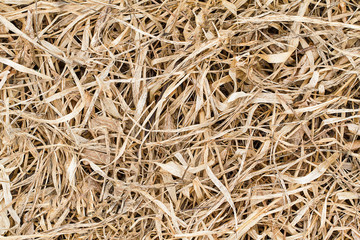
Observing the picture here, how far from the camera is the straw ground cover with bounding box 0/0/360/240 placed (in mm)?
959

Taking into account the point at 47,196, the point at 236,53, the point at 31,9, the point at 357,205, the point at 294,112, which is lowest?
the point at 357,205

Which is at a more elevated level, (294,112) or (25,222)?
(294,112)

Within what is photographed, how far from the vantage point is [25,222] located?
3.29 feet

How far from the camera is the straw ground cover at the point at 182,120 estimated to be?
0.96 meters

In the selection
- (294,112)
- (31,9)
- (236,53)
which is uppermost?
(31,9)

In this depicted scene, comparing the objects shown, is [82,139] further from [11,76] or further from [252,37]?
[252,37]

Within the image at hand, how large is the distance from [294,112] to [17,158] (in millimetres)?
693

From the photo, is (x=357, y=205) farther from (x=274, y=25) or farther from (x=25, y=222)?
(x=25, y=222)

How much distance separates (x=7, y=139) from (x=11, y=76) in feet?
0.54

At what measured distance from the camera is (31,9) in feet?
3.25

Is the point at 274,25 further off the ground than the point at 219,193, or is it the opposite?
the point at 274,25

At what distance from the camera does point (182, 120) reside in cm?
100

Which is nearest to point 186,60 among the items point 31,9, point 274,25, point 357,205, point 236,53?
point 236,53

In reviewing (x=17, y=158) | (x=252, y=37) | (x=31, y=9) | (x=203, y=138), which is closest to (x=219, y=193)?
(x=203, y=138)
